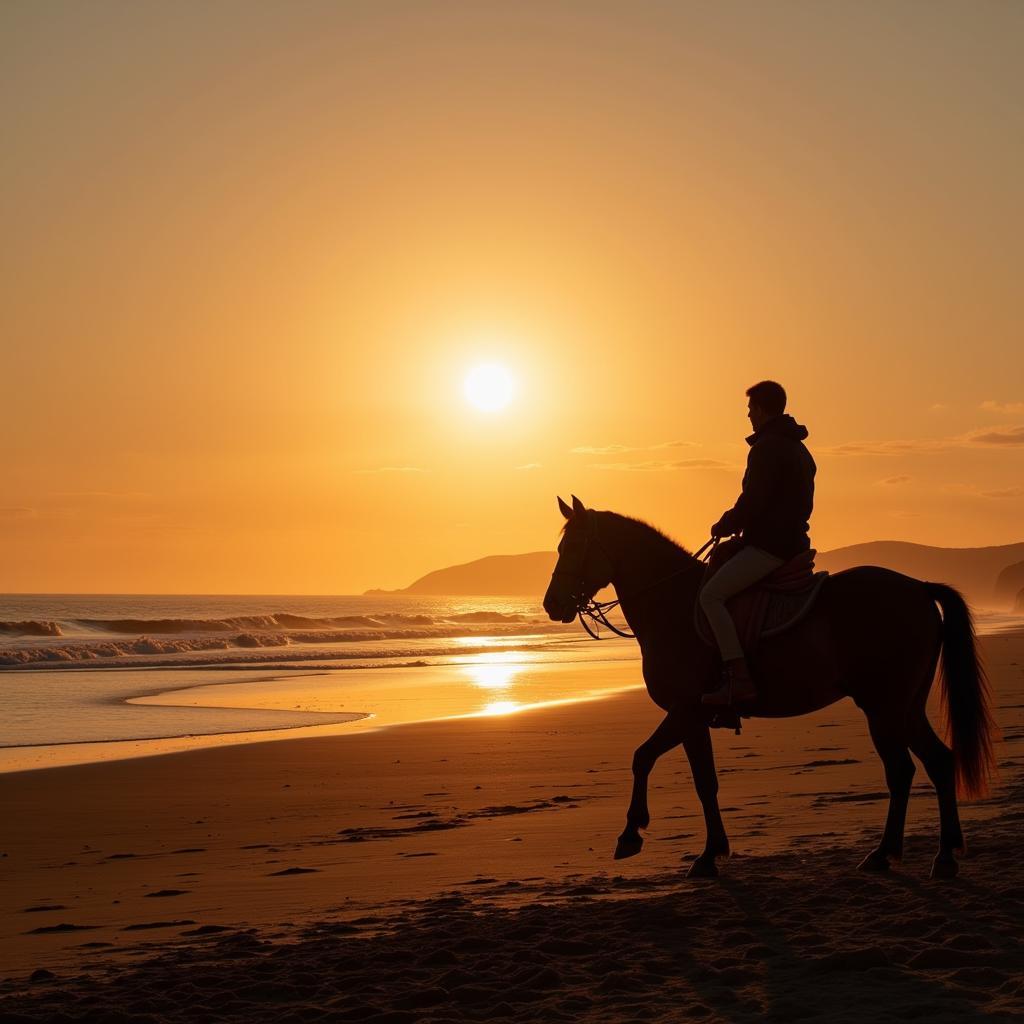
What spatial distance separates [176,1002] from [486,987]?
A: 1310 millimetres

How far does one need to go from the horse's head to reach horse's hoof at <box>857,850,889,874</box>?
2509mm

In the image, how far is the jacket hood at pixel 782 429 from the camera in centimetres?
781

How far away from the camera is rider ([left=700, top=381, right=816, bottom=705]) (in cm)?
748

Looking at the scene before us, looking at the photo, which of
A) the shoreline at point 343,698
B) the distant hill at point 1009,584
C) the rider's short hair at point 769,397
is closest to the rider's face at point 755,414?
the rider's short hair at point 769,397

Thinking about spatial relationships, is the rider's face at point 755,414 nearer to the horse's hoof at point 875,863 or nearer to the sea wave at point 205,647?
the horse's hoof at point 875,863

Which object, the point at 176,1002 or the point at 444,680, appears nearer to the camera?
the point at 176,1002

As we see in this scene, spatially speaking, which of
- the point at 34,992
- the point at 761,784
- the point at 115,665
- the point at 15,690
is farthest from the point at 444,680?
the point at 34,992

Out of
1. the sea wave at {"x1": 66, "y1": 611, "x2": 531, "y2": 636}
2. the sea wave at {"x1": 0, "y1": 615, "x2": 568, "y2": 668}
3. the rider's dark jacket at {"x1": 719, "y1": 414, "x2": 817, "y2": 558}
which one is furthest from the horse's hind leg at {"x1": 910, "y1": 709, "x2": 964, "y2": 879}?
the sea wave at {"x1": 66, "y1": 611, "x2": 531, "y2": 636}

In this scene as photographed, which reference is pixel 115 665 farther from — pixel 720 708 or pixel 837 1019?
pixel 837 1019

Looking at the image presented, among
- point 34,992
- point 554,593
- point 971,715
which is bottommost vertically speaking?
point 34,992

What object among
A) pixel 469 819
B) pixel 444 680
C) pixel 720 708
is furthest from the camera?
pixel 444 680

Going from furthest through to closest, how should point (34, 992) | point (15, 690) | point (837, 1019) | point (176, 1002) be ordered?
point (15, 690)
point (34, 992)
point (176, 1002)
point (837, 1019)

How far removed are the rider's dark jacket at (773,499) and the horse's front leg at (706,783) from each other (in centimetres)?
127

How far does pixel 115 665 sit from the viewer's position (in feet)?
125
